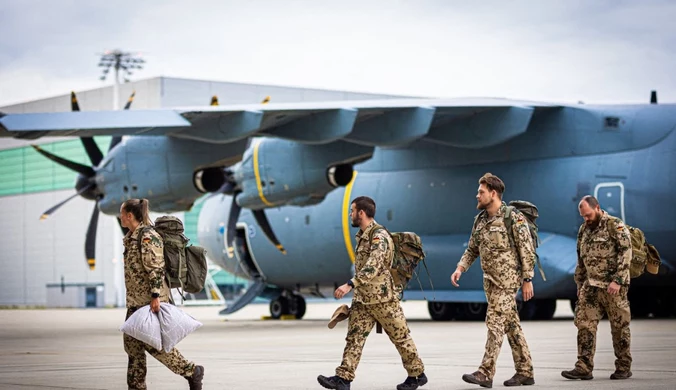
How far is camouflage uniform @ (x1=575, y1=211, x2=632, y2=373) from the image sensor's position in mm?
9344

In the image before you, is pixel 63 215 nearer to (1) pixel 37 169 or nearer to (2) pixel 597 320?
(1) pixel 37 169

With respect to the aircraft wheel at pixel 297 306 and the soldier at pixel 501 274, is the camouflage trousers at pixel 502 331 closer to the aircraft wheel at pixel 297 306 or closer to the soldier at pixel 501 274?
the soldier at pixel 501 274

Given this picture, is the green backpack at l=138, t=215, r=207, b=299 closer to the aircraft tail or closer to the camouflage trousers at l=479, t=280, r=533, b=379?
the camouflage trousers at l=479, t=280, r=533, b=379

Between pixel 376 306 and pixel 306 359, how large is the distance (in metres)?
4.06

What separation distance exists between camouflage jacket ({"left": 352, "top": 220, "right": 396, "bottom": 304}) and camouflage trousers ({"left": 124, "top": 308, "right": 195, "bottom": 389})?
1481 millimetres

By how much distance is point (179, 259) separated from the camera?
8461 mm

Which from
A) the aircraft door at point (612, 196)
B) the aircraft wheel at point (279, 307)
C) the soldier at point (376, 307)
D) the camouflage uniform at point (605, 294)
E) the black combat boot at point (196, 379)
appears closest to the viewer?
the black combat boot at point (196, 379)

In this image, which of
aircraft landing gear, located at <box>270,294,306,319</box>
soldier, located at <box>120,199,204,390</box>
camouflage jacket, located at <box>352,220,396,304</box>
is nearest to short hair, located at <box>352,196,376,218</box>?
camouflage jacket, located at <box>352,220,396,304</box>

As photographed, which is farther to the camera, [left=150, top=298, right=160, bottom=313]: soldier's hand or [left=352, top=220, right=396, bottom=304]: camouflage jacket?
[left=352, top=220, right=396, bottom=304]: camouflage jacket

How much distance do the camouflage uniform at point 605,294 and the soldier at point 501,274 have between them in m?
0.82

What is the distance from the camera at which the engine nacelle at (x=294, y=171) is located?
2091 cm

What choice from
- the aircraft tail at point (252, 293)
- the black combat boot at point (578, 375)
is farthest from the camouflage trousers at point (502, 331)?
the aircraft tail at point (252, 293)

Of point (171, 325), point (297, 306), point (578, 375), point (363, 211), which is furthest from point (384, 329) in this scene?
point (297, 306)

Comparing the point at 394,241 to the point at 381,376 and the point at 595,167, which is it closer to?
the point at 381,376
